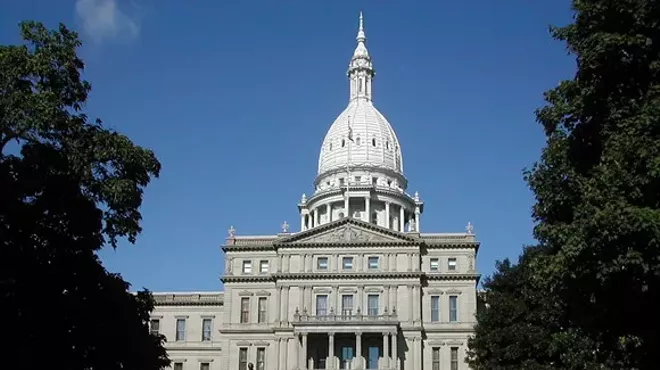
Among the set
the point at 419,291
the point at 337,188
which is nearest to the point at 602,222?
the point at 419,291

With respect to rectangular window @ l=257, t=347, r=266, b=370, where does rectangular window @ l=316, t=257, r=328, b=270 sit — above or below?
above

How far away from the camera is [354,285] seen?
256 ft

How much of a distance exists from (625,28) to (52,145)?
56.2 ft

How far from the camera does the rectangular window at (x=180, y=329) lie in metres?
85.4

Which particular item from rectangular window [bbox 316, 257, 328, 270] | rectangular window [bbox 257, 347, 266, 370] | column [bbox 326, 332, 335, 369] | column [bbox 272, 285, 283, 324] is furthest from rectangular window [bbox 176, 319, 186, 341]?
column [bbox 326, 332, 335, 369]

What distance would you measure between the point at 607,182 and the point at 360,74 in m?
88.2

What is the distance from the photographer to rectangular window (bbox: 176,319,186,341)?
280 ft

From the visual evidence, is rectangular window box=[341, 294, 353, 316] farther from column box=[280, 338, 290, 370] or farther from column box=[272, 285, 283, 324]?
column box=[280, 338, 290, 370]

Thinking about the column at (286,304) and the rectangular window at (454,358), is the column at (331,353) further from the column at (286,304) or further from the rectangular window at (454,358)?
the rectangular window at (454,358)

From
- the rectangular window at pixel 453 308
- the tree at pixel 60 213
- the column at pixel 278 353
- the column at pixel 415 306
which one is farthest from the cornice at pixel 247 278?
the tree at pixel 60 213

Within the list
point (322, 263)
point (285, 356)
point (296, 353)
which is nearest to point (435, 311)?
point (322, 263)

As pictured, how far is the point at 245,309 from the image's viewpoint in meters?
80.1

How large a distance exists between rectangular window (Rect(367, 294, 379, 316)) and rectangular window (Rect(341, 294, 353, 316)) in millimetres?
1490

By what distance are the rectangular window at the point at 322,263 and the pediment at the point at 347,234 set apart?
148cm
